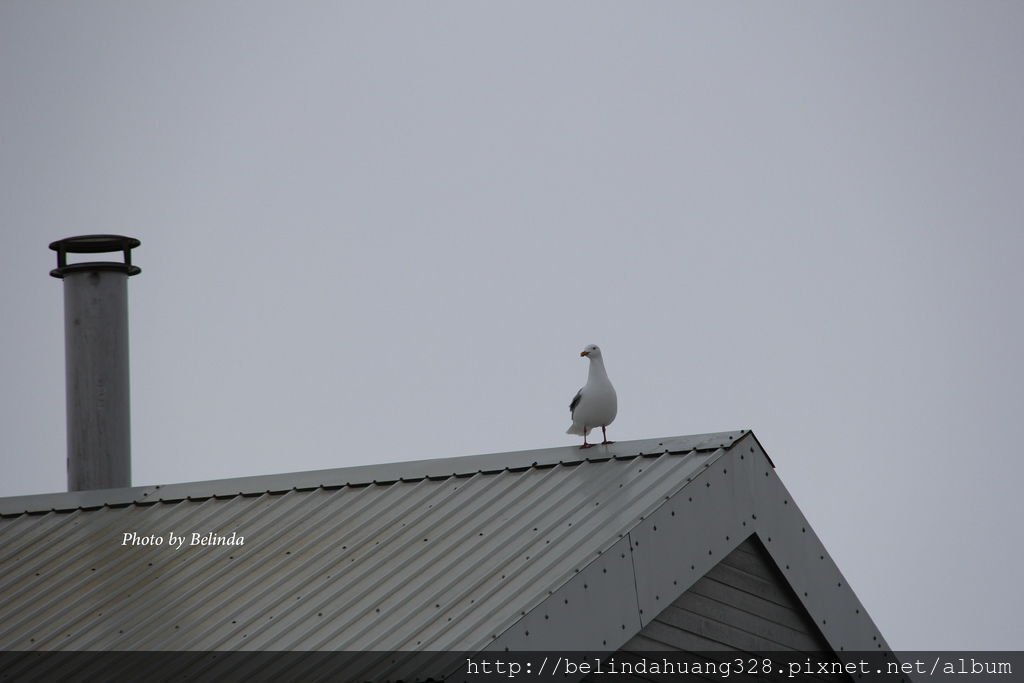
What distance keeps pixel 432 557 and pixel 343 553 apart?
647mm

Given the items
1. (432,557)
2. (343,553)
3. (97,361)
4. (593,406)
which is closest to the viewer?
(432,557)

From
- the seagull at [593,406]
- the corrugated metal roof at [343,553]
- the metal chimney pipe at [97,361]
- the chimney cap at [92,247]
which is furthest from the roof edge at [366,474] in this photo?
the chimney cap at [92,247]

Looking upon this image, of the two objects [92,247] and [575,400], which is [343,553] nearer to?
[575,400]

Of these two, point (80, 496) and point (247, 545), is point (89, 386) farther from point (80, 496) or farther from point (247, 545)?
point (247, 545)

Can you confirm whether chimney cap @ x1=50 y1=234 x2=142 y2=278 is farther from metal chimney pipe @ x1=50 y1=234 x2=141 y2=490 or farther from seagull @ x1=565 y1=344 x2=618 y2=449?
seagull @ x1=565 y1=344 x2=618 y2=449

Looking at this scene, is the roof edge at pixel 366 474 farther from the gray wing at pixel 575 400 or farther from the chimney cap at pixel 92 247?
the chimney cap at pixel 92 247

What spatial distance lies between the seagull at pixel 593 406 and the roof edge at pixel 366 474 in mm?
288

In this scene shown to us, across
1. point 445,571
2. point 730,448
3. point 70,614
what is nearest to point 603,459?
point 730,448

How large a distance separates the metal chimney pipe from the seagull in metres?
5.18

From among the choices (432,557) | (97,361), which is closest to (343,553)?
(432,557)

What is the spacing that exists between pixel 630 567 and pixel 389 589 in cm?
131

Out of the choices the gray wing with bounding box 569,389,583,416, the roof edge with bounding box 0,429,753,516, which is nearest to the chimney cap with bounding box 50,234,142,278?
the roof edge with bounding box 0,429,753,516

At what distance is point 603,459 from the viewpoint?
881 cm

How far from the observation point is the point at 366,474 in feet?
31.3
